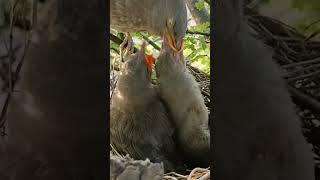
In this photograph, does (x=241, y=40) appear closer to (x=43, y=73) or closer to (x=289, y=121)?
(x=289, y=121)

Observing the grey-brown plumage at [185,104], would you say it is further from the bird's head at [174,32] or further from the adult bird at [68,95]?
the adult bird at [68,95]

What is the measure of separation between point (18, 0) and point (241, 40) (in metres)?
0.39

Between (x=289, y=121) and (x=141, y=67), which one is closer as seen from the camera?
(x=289, y=121)

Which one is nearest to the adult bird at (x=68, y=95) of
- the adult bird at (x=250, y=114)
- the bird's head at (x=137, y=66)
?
the adult bird at (x=250, y=114)

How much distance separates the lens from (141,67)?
1.12 m

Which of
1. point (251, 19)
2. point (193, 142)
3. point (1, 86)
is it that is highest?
point (251, 19)

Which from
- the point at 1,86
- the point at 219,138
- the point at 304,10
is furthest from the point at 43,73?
the point at 304,10

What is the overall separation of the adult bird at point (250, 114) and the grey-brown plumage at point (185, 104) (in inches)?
14.8

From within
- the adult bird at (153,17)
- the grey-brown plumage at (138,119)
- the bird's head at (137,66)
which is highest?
the adult bird at (153,17)

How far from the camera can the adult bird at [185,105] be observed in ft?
3.72

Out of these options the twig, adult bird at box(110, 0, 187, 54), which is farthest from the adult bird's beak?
the twig

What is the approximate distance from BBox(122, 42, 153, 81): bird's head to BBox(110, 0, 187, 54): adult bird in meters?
0.07

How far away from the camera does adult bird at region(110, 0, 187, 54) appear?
1069 millimetres

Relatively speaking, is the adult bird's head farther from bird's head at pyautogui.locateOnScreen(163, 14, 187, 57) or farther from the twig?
the twig
